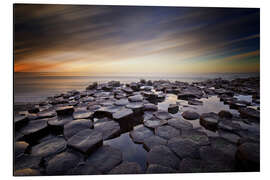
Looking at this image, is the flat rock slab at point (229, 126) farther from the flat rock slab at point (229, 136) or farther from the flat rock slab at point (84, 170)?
the flat rock slab at point (84, 170)

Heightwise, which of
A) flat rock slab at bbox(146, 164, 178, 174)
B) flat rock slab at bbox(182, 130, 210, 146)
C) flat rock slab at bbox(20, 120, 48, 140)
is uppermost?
flat rock slab at bbox(20, 120, 48, 140)

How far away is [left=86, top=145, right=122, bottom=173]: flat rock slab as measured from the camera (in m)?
1.12

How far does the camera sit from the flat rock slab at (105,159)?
1.12 meters

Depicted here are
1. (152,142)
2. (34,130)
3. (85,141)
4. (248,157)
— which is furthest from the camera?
(34,130)

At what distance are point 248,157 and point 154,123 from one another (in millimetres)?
1109

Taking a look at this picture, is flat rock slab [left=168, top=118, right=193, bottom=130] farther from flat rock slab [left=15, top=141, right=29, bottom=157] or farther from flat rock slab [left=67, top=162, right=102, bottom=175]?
flat rock slab [left=15, top=141, right=29, bottom=157]

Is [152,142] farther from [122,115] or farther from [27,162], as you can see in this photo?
[27,162]

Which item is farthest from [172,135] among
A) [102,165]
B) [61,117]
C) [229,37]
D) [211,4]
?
[229,37]

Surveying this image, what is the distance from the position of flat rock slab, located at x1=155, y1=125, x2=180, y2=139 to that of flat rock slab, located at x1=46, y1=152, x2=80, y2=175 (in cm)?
106

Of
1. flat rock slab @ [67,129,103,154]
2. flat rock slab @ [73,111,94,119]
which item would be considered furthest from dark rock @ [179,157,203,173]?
flat rock slab @ [73,111,94,119]

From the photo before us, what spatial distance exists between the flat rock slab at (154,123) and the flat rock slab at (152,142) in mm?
257

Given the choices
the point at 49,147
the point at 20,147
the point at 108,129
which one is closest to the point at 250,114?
the point at 108,129

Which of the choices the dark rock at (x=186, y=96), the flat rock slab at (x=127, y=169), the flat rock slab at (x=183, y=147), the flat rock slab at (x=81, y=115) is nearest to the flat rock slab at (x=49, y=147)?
the flat rock slab at (x=81, y=115)

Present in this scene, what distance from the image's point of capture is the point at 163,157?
120cm
